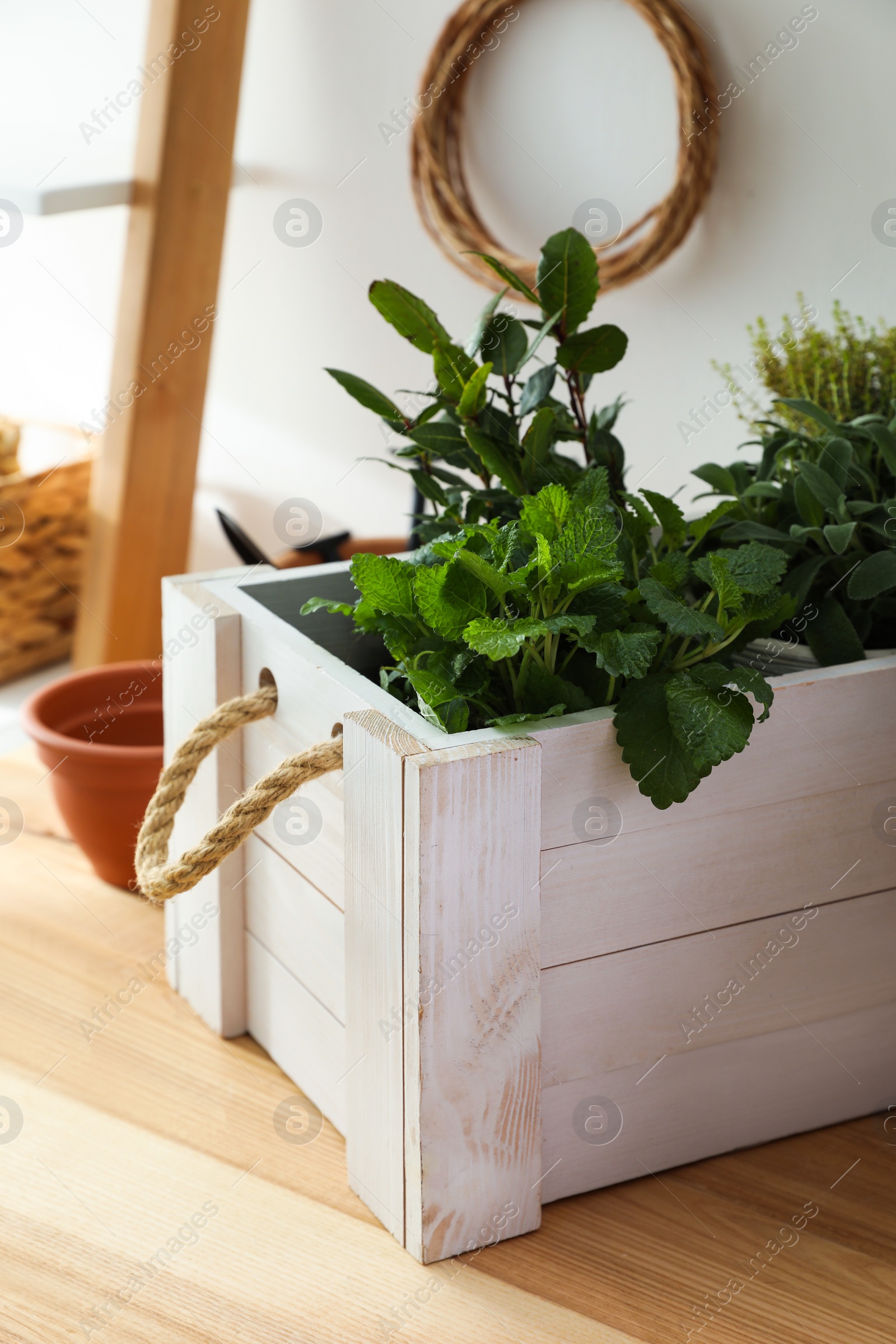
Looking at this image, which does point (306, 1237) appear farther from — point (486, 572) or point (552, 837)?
point (486, 572)

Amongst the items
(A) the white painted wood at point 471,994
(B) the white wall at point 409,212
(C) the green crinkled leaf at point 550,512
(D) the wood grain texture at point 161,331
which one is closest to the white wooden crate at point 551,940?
(A) the white painted wood at point 471,994

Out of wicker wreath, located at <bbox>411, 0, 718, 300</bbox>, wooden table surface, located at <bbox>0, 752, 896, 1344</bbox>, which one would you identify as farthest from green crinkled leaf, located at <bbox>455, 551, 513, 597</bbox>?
wicker wreath, located at <bbox>411, 0, 718, 300</bbox>

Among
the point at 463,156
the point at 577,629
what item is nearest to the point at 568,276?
the point at 577,629

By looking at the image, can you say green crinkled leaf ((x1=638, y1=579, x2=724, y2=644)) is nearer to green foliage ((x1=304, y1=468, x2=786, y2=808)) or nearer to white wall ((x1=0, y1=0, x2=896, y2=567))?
green foliage ((x1=304, y1=468, x2=786, y2=808))

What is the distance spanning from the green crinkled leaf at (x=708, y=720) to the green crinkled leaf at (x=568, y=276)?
28 cm

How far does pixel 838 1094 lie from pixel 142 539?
1103 millimetres

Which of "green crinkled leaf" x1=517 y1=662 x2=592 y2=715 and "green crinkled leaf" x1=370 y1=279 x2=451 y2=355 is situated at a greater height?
"green crinkled leaf" x1=370 y1=279 x2=451 y2=355

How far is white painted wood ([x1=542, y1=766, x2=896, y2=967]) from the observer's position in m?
0.70

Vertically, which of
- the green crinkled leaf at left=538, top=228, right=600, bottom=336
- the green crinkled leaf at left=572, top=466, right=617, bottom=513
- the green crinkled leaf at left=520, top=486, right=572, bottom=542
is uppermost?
the green crinkled leaf at left=538, top=228, right=600, bottom=336

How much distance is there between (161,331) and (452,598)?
37.7 inches

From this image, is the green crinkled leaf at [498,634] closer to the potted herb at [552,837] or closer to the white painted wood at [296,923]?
the potted herb at [552,837]

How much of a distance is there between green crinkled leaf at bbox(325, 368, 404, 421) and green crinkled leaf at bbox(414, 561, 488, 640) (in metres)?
0.17

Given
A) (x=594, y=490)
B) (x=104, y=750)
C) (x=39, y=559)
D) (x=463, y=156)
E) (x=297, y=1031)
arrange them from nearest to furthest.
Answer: (x=594, y=490), (x=297, y=1031), (x=104, y=750), (x=463, y=156), (x=39, y=559)

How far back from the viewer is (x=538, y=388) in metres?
0.84
